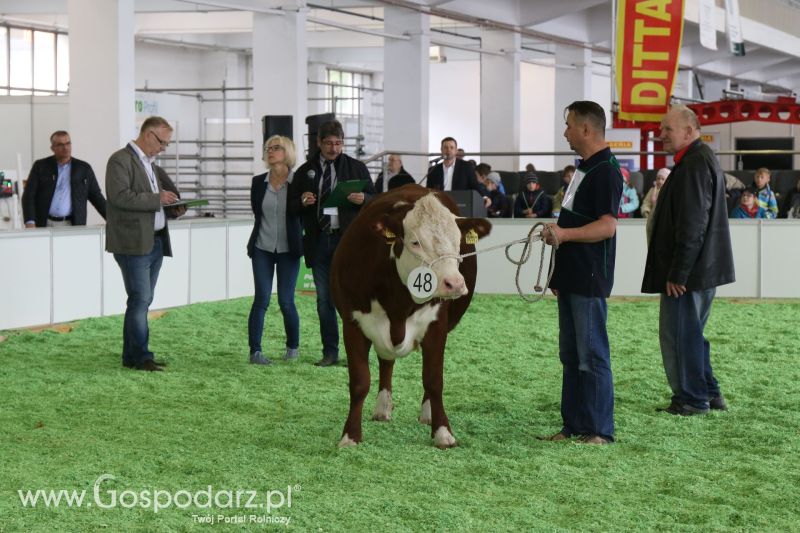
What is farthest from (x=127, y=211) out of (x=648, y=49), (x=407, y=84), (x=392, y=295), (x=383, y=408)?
(x=407, y=84)

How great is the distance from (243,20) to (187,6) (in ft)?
9.48

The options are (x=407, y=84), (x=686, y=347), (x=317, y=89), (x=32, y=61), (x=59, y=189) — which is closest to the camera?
(x=686, y=347)

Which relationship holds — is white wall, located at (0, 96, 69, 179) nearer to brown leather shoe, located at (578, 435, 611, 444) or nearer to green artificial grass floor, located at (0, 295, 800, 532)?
green artificial grass floor, located at (0, 295, 800, 532)

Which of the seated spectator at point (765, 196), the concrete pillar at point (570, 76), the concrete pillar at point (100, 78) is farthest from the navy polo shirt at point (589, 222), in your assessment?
the concrete pillar at point (570, 76)

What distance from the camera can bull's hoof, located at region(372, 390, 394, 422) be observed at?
5.87 metres

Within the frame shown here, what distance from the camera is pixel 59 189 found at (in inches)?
404

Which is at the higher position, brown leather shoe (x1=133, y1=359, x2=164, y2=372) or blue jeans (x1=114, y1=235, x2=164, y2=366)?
blue jeans (x1=114, y1=235, x2=164, y2=366)

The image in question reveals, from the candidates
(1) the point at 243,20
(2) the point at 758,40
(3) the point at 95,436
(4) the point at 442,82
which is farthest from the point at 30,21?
(3) the point at 95,436

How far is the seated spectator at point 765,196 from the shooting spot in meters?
13.2

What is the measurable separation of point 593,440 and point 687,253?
49.3 inches

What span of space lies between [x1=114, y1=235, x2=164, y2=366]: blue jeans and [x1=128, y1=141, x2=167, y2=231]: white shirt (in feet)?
0.39

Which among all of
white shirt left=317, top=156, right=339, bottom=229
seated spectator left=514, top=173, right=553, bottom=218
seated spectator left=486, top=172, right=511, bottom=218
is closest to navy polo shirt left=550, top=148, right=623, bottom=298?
white shirt left=317, top=156, right=339, bottom=229

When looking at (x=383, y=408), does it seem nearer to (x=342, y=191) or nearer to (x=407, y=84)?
(x=342, y=191)

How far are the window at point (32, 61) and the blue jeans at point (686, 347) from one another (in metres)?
22.1
